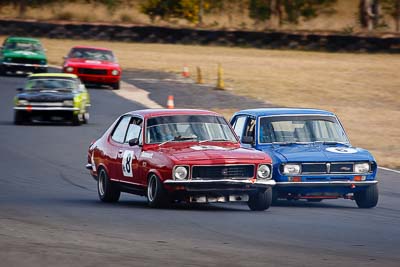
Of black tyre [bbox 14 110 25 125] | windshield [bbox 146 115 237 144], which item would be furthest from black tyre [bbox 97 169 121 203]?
black tyre [bbox 14 110 25 125]

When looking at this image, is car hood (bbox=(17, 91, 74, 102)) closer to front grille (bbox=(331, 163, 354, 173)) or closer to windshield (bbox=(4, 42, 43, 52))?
front grille (bbox=(331, 163, 354, 173))

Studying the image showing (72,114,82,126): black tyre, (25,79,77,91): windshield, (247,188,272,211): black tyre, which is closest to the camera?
(247,188,272,211): black tyre

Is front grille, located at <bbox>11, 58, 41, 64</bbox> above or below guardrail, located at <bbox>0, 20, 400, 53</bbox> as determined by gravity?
above

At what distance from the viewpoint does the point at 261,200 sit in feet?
45.2

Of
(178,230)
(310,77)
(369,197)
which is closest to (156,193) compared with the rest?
(178,230)

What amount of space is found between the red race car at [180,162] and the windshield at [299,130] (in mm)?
1042

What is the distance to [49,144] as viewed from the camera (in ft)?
77.2

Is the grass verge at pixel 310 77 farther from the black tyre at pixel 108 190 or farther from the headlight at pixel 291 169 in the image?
the black tyre at pixel 108 190

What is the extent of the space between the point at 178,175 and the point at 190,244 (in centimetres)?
302

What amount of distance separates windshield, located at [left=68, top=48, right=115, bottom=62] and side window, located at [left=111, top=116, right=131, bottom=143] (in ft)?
80.4

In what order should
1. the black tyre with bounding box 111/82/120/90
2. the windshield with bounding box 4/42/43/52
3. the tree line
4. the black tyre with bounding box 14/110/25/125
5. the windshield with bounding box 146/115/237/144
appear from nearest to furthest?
the windshield with bounding box 146/115/237/144
the black tyre with bounding box 14/110/25/125
the black tyre with bounding box 111/82/120/90
the windshield with bounding box 4/42/43/52
the tree line

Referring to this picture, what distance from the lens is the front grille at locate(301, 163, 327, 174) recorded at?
14.5m

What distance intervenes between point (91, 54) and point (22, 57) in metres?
3.52

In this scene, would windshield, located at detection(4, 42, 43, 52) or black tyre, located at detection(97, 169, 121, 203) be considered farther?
windshield, located at detection(4, 42, 43, 52)
